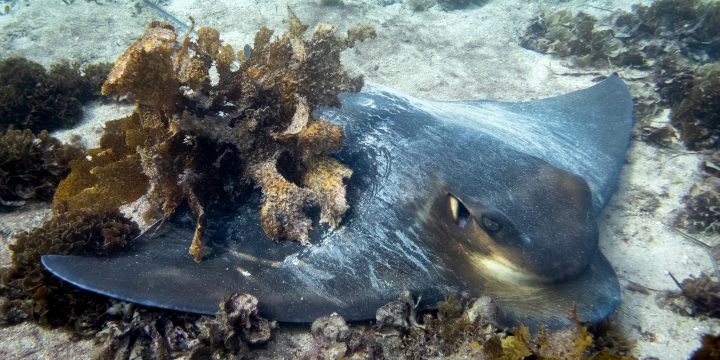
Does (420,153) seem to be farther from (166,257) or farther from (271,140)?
(166,257)

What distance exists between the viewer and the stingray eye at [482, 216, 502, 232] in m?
3.05

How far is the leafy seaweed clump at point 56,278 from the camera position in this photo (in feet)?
9.75

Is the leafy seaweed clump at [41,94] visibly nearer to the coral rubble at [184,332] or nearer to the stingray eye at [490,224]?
the coral rubble at [184,332]

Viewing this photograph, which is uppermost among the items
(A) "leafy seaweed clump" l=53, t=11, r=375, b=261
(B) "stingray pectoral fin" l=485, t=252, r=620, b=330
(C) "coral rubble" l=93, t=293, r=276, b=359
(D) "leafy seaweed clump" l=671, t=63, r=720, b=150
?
(A) "leafy seaweed clump" l=53, t=11, r=375, b=261

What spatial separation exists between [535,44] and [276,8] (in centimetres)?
772

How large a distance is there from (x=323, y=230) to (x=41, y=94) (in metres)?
5.98

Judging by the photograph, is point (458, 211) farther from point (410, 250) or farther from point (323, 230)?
point (323, 230)

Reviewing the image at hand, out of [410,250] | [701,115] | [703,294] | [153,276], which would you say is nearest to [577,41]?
[701,115]

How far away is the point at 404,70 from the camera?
8.72 m

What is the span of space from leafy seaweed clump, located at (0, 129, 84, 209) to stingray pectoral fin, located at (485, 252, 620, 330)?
16.2 ft

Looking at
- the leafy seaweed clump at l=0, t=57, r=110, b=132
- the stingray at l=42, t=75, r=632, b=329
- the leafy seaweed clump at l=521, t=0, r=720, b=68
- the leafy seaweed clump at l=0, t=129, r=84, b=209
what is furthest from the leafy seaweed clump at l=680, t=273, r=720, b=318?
the leafy seaweed clump at l=0, t=57, r=110, b=132

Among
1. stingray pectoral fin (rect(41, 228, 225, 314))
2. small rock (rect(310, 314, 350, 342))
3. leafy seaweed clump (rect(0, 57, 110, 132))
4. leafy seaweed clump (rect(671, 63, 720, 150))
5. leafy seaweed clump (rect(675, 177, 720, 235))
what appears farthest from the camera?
leafy seaweed clump (rect(671, 63, 720, 150))

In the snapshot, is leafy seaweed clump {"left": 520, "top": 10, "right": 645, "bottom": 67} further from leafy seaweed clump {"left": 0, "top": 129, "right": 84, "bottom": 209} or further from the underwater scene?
leafy seaweed clump {"left": 0, "top": 129, "right": 84, "bottom": 209}

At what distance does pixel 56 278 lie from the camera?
3.04 meters
